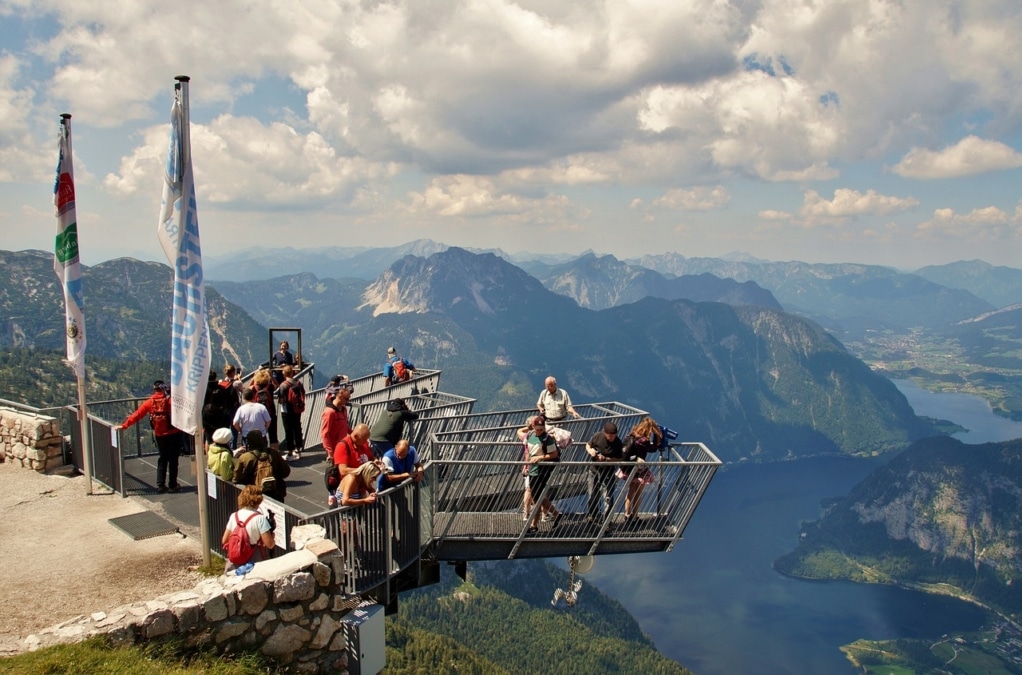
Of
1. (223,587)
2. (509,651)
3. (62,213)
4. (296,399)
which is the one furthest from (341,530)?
(509,651)

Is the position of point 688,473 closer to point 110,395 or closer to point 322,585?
point 322,585

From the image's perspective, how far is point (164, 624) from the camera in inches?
323

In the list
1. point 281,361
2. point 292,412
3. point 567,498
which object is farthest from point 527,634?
point 567,498

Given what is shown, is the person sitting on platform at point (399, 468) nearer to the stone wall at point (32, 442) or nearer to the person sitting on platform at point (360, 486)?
the person sitting on platform at point (360, 486)

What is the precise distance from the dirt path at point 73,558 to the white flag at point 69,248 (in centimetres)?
276

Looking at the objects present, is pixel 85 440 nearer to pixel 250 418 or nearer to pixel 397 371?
pixel 250 418

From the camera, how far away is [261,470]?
37.4 feet

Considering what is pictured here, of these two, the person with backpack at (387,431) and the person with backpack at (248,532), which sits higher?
the person with backpack at (387,431)

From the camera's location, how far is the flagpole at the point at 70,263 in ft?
49.5

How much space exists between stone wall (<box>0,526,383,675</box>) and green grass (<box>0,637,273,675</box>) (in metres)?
0.11

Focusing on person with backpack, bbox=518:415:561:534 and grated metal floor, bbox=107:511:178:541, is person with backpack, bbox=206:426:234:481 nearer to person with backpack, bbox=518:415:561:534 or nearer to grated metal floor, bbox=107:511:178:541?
grated metal floor, bbox=107:511:178:541

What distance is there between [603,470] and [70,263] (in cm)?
1173

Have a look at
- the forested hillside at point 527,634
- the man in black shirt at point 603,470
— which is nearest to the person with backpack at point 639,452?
the man in black shirt at point 603,470

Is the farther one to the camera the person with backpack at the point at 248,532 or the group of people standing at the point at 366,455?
the group of people standing at the point at 366,455
